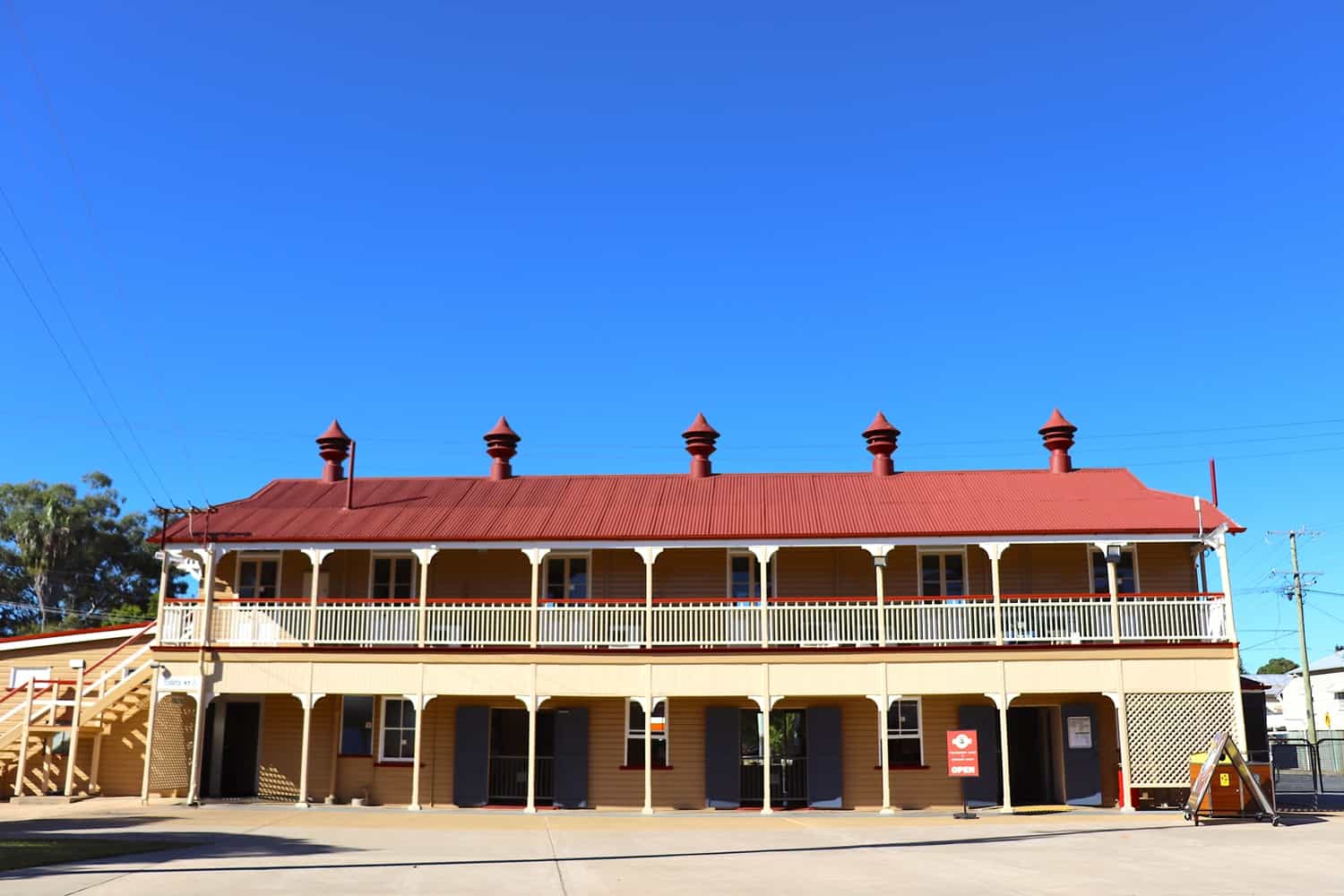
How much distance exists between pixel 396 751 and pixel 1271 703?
69.5 meters

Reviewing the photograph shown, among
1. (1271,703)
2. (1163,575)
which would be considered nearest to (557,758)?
(1163,575)

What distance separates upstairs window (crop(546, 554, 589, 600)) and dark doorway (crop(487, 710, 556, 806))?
2.70 m

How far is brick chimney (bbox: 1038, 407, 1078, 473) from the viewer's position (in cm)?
2956

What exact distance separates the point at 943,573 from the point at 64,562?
165 ft

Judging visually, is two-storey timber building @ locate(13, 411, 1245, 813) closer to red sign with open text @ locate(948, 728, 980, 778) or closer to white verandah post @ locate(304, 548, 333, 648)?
white verandah post @ locate(304, 548, 333, 648)

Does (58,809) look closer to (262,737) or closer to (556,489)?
(262,737)

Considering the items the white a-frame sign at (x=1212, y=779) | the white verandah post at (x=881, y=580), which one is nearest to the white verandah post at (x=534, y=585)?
the white verandah post at (x=881, y=580)

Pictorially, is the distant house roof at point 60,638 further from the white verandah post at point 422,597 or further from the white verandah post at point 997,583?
the white verandah post at point 997,583

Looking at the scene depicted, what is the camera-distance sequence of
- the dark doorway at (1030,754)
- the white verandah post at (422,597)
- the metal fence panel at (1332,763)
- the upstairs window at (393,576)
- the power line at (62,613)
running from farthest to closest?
the power line at (62,613) < the metal fence panel at (1332,763) < the upstairs window at (393,576) < the dark doorway at (1030,754) < the white verandah post at (422,597)

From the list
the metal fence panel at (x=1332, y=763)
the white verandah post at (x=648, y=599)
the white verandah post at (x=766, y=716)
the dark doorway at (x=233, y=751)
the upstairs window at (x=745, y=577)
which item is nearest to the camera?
the white verandah post at (x=766, y=716)

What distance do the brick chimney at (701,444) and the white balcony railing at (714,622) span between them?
5.65m

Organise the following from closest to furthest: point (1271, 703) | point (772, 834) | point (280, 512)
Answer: point (772, 834) → point (280, 512) → point (1271, 703)

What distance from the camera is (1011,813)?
23312 mm

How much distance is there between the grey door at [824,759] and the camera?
24.9m
